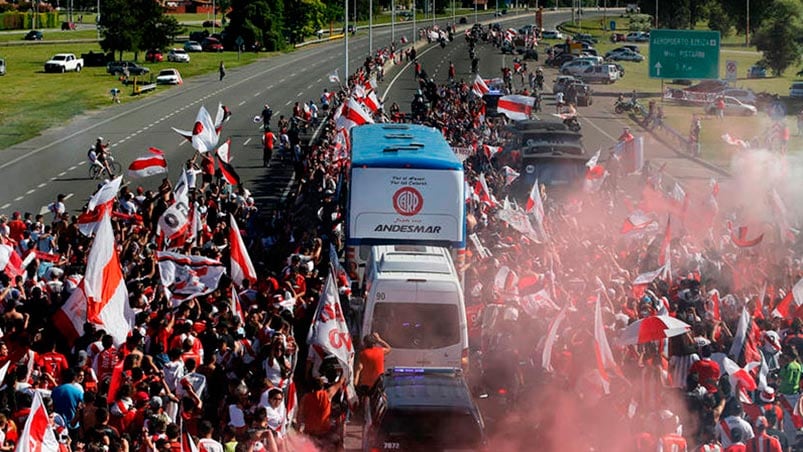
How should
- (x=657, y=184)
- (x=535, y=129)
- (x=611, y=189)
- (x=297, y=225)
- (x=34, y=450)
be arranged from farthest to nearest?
(x=535, y=129) → (x=611, y=189) → (x=657, y=184) → (x=297, y=225) → (x=34, y=450)

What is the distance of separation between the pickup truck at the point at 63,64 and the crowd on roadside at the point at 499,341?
211ft

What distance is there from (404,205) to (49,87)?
5996 cm

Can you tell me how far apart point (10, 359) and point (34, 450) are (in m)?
5.17

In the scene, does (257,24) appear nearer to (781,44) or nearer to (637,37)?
(637,37)

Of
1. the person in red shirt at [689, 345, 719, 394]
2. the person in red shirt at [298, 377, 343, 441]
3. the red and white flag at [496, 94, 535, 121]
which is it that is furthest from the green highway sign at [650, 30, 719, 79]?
the person in red shirt at [298, 377, 343, 441]

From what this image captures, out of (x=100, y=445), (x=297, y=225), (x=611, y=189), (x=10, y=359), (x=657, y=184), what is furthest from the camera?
(x=611, y=189)

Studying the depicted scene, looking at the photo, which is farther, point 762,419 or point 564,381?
point 564,381

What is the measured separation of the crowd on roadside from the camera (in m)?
13.6

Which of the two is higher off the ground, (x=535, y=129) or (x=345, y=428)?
(x=535, y=129)

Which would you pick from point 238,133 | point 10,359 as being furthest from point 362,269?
point 238,133

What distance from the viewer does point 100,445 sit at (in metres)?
11.7

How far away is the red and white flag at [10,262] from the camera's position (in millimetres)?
19547

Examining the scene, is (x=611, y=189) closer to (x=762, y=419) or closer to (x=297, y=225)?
(x=297, y=225)

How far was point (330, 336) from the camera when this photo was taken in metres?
16.3
